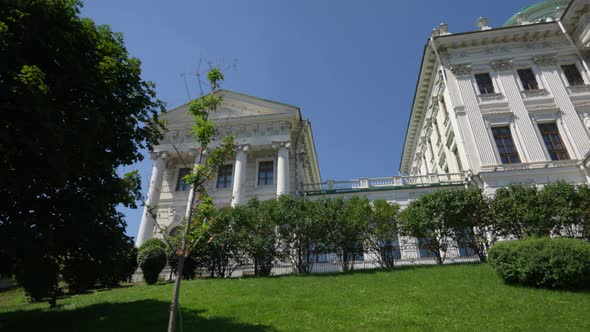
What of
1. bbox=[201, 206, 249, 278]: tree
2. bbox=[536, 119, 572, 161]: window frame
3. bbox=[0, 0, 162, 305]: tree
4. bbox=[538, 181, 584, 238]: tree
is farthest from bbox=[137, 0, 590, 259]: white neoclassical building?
bbox=[0, 0, 162, 305]: tree

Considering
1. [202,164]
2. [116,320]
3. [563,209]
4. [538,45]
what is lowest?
[116,320]

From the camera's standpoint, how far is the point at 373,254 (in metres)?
17.9

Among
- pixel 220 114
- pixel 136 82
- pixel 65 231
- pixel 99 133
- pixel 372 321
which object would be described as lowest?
pixel 372 321

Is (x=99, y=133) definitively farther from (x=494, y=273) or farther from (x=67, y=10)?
(x=494, y=273)

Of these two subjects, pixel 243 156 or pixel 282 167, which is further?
pixel 243 156

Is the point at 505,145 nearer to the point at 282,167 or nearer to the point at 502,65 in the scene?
the point at 502,65

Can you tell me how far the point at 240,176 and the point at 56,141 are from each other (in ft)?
56.4

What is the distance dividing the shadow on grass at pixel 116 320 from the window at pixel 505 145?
2107 cm

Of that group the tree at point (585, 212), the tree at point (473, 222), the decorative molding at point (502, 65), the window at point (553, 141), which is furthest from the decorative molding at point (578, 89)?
the tree at point (473, 222)

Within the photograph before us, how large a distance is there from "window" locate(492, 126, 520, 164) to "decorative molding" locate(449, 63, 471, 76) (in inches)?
202

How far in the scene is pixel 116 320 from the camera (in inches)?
331

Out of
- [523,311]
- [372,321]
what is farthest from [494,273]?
[372,321]

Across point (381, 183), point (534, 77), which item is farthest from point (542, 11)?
point (381, 183)

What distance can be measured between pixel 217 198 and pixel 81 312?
590 inches
